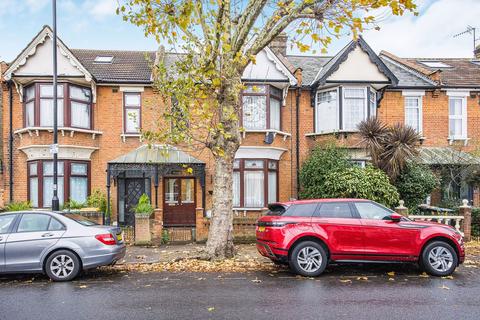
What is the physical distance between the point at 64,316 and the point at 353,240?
18.5 feet

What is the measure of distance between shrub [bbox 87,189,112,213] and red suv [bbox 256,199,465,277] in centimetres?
923

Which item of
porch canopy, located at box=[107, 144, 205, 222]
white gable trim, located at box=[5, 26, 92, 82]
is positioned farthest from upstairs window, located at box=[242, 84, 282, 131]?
white gable trim, located at box=[5, 26, 92, 82]

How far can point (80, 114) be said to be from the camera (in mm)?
15641

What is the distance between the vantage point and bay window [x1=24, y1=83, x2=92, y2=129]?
14984 mm

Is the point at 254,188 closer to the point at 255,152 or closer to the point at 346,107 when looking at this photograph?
the point at 255,152

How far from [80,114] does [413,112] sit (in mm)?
14749

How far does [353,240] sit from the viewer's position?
8.05 m

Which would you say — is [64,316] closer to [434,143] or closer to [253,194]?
[253,194]

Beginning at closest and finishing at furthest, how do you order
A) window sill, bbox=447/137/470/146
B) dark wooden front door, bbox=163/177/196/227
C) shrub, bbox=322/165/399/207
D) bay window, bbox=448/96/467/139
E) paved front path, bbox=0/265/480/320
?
1. paved front path, bbox=0/265/480/320
2. shrub, bbox=322/165/399/207
3. dark wooden front door, bbox=163/177/196/227
4. window sill, bbox=447/137/470/146
5. bay window, bbox=448/96/467/139

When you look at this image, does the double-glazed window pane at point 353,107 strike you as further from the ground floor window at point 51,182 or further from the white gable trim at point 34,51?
the ground floor window at point 51,182

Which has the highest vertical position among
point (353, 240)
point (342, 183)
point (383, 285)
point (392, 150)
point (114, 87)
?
point (114, 87)

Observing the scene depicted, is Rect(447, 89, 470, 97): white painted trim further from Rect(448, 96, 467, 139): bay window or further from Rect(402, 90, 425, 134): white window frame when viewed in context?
Rect(402, 90, 425, 134): white window frame

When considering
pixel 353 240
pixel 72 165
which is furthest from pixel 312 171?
pixel 72 165

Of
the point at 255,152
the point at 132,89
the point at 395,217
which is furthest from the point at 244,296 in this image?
the point at 132,89
